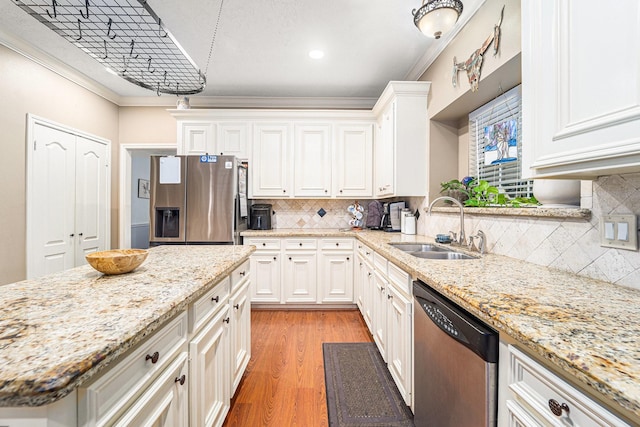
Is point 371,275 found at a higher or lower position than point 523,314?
lower

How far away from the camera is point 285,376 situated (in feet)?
6.58

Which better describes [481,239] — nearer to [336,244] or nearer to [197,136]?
[336,244]

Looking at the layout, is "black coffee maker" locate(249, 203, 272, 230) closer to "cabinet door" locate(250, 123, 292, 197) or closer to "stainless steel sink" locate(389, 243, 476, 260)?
"cabinet door" locate(250, 123, 292, 197)

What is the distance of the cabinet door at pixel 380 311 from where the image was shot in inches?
78.4

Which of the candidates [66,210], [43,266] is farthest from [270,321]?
[66,210]

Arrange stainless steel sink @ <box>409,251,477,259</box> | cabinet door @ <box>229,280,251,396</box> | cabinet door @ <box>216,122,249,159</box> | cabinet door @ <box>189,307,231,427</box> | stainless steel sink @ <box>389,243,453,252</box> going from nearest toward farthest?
cabinet door @ <box>189,307,231,427</box>, cabinet door @ <box>229,280,251,396</box>, stainless steel sink @ <box>409,251,477,259</box>, stainless steel sink @ <box>389,243,453,252</box>, cabinet door @ <box>216,122,249,159</box>

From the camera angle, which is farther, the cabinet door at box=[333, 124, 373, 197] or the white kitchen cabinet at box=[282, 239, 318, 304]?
the cabinet door at box=[333, 124, 373, 197]

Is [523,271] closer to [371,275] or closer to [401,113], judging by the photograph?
[371,275]

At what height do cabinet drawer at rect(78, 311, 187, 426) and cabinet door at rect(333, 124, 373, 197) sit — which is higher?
cabinet door at rect(333, 124, 373, 197)

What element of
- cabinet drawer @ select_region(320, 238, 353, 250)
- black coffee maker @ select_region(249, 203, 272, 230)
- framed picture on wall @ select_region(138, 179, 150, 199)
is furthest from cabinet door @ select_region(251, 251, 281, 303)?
framed picture on wall @ select_region(138, 179, 150, 199)

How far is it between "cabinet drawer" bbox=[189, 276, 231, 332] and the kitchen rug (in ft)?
3.08

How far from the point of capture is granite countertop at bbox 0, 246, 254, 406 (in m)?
0.49

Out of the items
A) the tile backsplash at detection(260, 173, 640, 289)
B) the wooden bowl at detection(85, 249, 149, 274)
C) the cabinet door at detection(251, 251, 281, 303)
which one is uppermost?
the tile backsplash at detection(260, 173, 640, 289)

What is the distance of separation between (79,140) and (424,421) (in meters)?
4.15
